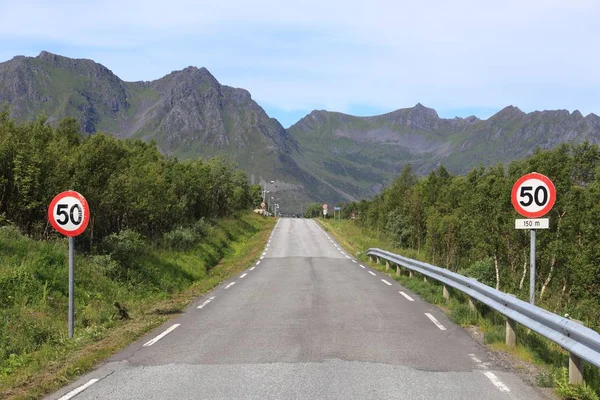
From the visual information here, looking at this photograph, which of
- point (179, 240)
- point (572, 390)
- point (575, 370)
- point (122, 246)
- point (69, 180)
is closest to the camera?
point (572, 390)

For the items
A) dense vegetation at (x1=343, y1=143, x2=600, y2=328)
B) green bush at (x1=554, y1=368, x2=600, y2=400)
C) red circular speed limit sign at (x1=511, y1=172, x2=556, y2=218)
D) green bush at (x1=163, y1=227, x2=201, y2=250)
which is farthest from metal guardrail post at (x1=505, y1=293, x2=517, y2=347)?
dense vegetation at (x1=343, y1=143, x2=600, y2=328)

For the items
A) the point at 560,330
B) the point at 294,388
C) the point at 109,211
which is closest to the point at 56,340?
the point at 294,388

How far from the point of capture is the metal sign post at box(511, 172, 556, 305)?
8.14 meters

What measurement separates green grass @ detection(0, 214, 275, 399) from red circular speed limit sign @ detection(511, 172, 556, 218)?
655 centimetres

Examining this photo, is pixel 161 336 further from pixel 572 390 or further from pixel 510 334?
pixel 572 390

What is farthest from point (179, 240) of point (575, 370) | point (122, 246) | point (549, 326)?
point (575, 370)

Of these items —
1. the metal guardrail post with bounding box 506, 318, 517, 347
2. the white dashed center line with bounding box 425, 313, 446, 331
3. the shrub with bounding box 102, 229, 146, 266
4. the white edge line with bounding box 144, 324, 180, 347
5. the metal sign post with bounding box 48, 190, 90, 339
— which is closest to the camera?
the metal guardrail post with bounding box 506, 318, 517, 347

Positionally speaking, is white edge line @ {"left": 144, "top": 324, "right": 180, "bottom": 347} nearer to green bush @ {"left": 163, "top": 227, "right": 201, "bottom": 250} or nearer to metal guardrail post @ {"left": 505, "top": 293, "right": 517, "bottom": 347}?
metal guardrail post @ {"left": 505, "top": 293, "right": 517, "bottom": 347}

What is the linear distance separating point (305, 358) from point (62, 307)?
631 cm

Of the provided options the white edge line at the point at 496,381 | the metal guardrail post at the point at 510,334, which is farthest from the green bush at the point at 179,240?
the white edge line at the point at 496,381

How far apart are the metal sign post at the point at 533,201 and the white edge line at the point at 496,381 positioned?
209 centimetres

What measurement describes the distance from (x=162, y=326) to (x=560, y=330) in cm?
670

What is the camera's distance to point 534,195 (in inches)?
327

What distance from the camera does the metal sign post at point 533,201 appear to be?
→ 814cm
